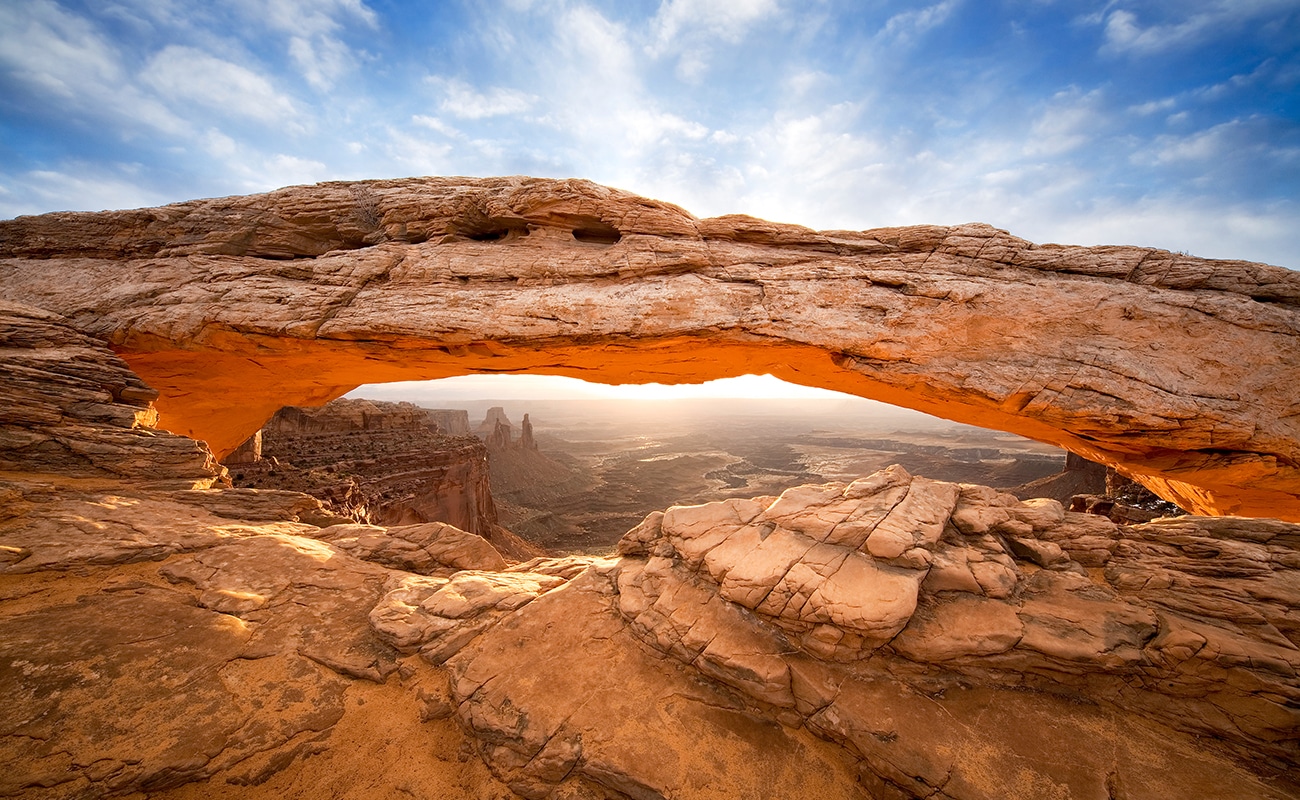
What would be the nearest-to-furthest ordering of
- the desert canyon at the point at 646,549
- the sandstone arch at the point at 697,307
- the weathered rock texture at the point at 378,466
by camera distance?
the desert canyon at the point at 646,549, the sandstone arch at the point at 697,307, the weathered rock texture at the point at 378,466

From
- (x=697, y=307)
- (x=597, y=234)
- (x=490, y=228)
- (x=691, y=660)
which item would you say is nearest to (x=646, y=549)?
(x=691, y=660)

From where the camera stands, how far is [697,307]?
8930 mm

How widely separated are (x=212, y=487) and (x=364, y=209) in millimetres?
7540

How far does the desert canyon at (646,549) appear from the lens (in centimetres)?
409

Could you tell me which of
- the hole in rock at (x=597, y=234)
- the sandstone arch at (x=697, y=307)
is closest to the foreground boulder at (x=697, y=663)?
the sandstone arch at (x=697, y=307)

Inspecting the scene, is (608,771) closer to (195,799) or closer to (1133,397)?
(195,799)

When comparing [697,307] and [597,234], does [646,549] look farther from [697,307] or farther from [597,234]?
[597,234]

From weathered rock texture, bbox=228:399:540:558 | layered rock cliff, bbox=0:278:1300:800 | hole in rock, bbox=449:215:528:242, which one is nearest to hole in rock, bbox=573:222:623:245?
hole in rock, bbox=449:215:528:242

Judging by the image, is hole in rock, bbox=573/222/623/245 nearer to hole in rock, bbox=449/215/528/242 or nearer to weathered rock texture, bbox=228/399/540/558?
hole in rock, bbox=449/215/528/242

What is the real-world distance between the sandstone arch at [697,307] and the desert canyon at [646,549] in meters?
0.08

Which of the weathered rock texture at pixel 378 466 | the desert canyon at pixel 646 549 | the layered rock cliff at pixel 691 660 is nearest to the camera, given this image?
the layered rock cliff at pixel 691 660

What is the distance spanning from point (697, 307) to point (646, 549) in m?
5.25

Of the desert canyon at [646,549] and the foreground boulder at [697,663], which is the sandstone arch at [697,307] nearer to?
the desert canyon at [646,549]

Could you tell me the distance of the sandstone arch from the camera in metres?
7.88
